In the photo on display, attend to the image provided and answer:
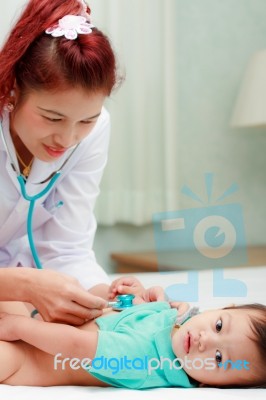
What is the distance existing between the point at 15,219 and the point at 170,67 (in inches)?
71.0

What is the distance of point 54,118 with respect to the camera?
1.47 metres

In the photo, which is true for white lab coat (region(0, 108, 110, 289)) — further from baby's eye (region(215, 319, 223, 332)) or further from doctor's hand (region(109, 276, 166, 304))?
baby's eye (region(215, 319, 223, 332))

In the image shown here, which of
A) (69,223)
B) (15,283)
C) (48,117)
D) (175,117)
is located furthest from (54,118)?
(175,117)

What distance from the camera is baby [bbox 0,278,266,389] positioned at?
46.3 inches

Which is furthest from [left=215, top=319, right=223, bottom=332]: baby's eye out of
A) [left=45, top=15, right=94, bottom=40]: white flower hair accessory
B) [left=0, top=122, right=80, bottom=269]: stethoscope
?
[left=45, top=15, right=94, bottom=40]: white flower hair accessory

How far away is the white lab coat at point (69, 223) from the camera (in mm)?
1799

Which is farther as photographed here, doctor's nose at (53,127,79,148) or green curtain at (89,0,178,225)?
green curtain at (89,0,178,225)

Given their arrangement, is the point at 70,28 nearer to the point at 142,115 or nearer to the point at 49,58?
the point at 49,58

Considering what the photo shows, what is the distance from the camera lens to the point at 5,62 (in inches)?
59.0

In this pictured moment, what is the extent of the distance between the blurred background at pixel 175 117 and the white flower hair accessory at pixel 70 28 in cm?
159

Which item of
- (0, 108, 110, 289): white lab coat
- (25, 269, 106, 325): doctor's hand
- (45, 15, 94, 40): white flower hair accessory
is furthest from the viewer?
(0, 108, 110, 289): white lab coat

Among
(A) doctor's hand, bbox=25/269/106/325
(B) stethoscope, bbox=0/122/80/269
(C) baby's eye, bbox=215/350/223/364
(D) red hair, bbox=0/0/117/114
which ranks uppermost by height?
(D) red hair, bbox=0/0/117/114

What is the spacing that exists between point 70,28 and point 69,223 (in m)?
0.60
